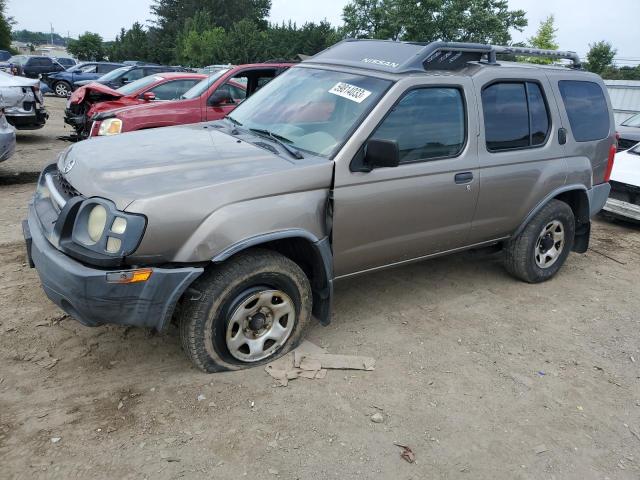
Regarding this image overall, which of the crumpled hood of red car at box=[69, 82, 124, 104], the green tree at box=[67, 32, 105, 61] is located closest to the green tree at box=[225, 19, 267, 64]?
the green tree at box=[67, 32, 105, 61]

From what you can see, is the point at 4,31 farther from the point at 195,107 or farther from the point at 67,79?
the point at 195,107

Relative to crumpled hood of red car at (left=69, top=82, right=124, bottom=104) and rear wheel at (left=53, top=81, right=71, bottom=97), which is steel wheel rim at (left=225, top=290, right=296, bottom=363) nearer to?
crumpled hood of red car at (left=69, top=82, right=124, bottom=104)

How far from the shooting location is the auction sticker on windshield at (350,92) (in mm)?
3641

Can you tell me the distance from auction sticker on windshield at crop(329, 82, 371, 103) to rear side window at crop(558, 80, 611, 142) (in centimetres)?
213

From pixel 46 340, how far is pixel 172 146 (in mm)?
1553

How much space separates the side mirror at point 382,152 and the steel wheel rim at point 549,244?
7.16ft

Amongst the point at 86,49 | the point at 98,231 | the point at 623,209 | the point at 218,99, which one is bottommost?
the point at 623,209

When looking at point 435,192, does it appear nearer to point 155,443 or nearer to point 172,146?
point 172,146

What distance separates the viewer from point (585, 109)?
16.0ft

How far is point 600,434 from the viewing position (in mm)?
3070

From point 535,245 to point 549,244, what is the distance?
0.81ft

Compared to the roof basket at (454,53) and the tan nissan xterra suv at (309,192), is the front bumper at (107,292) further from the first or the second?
the roof basket at (454,53)

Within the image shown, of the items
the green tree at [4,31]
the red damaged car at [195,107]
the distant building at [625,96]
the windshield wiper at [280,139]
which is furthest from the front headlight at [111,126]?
the green tree at [4,31]

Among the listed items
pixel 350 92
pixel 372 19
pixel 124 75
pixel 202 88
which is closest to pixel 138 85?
pixel 202 88
